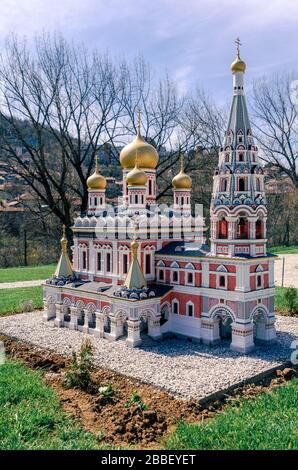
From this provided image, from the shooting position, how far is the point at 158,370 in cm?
1152

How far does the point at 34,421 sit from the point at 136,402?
85.4 inches

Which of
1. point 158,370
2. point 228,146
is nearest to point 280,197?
point 228,146

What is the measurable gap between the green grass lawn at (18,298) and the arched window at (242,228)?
10742 millimetres

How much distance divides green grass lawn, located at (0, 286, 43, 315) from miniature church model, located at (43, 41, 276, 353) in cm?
273

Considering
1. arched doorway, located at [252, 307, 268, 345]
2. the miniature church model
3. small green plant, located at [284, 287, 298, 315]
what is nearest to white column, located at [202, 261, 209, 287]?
the miniature church model

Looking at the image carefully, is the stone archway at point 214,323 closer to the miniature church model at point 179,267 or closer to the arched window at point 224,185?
the miniature church model at point 179,267

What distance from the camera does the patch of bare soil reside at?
8.26 metres

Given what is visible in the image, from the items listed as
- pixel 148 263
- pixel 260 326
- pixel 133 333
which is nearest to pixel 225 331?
pixel 260 326

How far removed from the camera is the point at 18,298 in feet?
69.8

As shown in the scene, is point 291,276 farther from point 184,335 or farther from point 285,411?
point 285,411

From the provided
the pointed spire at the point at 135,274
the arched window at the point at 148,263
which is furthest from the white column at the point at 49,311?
the pointed spire at the point at 135,274

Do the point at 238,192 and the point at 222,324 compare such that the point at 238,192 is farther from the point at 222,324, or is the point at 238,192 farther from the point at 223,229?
the point at 222,324

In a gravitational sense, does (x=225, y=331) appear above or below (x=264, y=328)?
below

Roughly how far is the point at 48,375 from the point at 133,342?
303 centimetres
